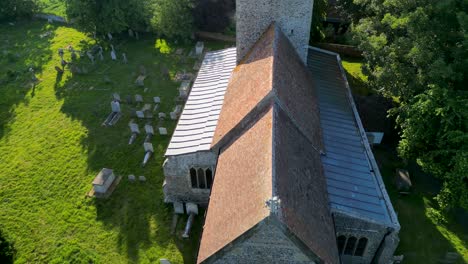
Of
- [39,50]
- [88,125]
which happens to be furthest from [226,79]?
[39,50]

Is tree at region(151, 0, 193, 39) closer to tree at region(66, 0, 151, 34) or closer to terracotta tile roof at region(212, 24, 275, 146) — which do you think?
tree at region(66, 0, 151, 34)

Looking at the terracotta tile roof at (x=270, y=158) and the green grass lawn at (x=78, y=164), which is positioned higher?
the terracotta tile roof at (x=270, y=158)

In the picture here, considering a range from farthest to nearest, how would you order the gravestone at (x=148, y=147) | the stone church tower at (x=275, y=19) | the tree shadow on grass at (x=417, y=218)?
the gravestone at (x=148, y=147)
the stone church tower at (x=275, y=19)
the tree shadow on grass at (x=417, y=218)

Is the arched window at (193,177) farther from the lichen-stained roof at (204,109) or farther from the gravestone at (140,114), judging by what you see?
the gravestone at (140,114)

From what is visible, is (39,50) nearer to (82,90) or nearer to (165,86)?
(82,90)

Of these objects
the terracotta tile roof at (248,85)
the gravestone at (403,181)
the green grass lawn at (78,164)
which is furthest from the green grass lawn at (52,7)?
the gravestone at (403,181)

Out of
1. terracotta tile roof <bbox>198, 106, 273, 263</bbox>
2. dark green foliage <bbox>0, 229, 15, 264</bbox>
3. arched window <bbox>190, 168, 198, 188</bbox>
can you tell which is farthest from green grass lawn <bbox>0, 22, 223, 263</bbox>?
terracotta tile roof <bbox>198, 106, 273, 263</bbox>

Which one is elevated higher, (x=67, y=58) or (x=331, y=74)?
(x=331, y=74)
